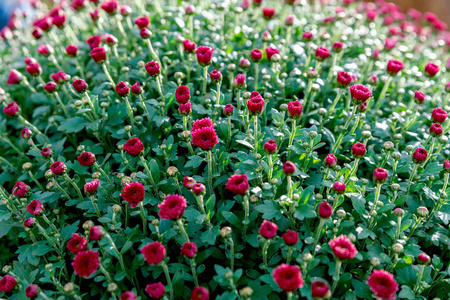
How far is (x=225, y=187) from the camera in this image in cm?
234

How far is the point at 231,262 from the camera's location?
77.1 inches

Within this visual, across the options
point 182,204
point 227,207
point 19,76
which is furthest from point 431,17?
point 19,76

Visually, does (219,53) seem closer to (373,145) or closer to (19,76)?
(373,145)

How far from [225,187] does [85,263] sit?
0.96m

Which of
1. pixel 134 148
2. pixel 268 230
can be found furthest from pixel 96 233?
pixel 268 230

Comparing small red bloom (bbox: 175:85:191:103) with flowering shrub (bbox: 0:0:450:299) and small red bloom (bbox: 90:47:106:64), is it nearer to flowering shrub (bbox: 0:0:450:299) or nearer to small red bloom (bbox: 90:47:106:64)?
flowering shrub (bbox: 0:0:450:299)

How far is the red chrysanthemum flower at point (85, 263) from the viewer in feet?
5.41

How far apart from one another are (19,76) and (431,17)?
439 cm

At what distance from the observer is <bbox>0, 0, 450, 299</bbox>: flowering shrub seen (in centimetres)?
183

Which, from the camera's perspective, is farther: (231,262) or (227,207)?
(227,207)

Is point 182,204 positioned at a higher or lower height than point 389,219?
higher

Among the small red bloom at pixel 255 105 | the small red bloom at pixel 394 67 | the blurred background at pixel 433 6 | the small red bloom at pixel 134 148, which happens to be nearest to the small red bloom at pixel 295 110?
the small red bloom at pixel 255 105

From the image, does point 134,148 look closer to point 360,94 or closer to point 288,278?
point 288,278

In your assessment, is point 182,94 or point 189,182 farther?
point 182,94
